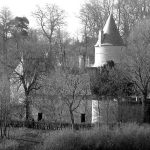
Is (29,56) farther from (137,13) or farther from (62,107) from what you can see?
(137,13)

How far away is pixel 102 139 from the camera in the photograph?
2238 cm

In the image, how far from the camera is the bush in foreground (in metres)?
21.7

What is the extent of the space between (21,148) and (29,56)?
11.1 m

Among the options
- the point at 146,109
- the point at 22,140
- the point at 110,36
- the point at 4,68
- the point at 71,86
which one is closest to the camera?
the point at 22,140

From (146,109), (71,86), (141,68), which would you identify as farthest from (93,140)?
(141,68)

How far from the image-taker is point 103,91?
2858 centimetres

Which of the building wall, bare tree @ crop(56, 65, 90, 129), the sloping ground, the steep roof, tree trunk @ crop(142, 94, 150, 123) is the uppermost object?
the steep roof

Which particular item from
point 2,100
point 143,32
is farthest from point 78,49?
point 2,100

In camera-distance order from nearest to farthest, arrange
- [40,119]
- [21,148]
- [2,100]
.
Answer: [21,148]
[2,100]
[40,119]

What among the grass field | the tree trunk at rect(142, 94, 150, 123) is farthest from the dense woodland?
the grass field

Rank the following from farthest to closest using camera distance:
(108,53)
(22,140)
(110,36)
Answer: (110,36) → (108,53) → (22,140)

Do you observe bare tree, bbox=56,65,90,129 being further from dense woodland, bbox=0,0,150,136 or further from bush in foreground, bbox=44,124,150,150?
bush in foreground, bbox=44,124,150,150

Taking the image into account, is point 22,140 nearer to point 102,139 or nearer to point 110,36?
point 102,139

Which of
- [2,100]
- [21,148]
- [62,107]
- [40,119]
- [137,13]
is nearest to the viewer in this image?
[21,148]
